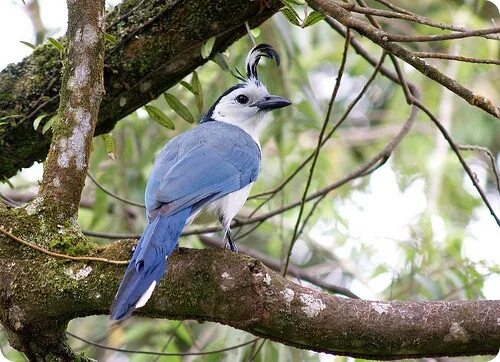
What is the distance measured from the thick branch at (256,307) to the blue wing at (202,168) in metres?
0.45

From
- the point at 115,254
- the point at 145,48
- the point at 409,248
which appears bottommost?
the point at 115,254

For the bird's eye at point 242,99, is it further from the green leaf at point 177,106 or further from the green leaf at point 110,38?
the green leaf at point 110,38

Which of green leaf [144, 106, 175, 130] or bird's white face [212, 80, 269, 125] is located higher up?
bird's white face [212, 80, 269, 125]

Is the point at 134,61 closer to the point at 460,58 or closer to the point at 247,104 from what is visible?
the point at 247,104

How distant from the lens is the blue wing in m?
3.02

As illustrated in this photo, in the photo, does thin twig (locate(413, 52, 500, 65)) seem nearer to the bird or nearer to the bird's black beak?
the bird

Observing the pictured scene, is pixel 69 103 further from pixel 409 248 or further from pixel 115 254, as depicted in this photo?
pixel 409 248

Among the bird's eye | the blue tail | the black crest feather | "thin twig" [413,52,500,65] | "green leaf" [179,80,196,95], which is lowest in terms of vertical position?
the blue tail

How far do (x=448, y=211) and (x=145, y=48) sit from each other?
4.14 m

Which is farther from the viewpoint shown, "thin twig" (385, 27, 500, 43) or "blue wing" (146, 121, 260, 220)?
"blue wing" (146, 121, 260, 220)

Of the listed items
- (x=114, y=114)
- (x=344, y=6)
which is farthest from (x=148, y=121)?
(x=344, y=6)

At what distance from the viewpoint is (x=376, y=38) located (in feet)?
8.33

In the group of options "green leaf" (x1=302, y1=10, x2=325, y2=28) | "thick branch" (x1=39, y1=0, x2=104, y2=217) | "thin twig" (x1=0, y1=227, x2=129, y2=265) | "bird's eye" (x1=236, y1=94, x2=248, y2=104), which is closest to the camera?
"thin twig" (x1=0, y1=227, x2=129, y2=265)

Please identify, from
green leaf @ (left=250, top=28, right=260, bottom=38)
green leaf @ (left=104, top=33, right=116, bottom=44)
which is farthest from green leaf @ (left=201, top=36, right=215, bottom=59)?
green leaf @ (left=104, top=33, right=116, bottom=44)
